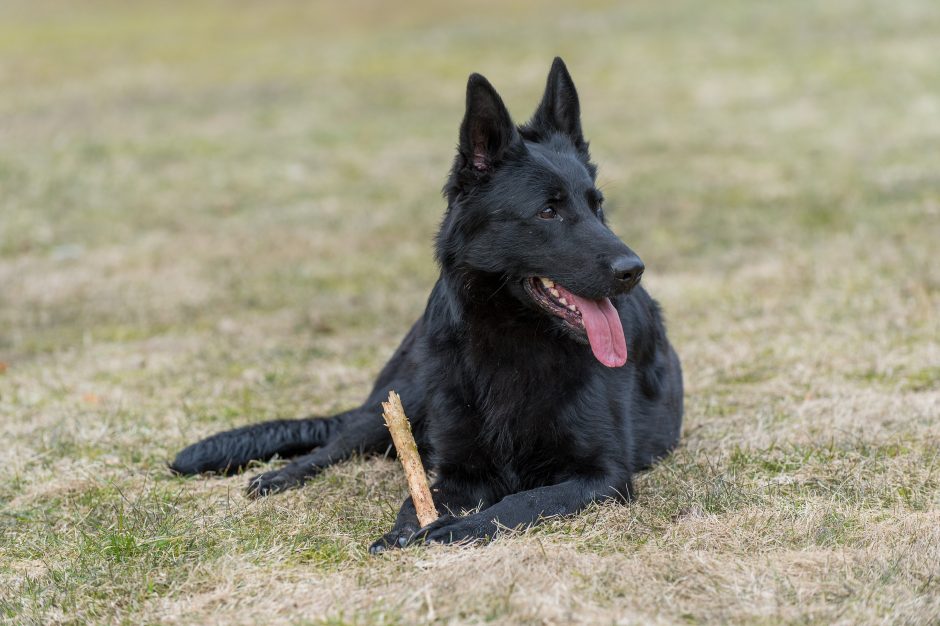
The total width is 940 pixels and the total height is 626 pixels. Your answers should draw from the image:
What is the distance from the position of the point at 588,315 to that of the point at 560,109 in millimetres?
1017

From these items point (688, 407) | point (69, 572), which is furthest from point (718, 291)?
point (69, 572)

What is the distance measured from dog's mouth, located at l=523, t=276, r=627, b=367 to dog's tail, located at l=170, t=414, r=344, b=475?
5.25ft

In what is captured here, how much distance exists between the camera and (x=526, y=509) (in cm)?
393

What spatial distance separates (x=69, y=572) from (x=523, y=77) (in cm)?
1826

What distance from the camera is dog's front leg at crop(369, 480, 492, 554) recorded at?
4.04 meters

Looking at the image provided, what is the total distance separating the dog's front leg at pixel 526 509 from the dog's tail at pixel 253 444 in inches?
60.8

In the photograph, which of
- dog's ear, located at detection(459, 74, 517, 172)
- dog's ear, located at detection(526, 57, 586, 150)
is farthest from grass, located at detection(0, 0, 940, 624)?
dog's ear, located at detection(459, 74, 517, 172)

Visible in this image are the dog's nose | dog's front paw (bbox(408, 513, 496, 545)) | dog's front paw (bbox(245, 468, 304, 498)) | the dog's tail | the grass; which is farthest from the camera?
the dog's tail

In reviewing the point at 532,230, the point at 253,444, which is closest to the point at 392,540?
the point at 532,230

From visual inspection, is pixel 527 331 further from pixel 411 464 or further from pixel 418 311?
pixel 418 311

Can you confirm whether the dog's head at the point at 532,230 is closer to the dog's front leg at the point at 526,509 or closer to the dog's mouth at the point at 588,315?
the dog's mouth at the point at 588,315

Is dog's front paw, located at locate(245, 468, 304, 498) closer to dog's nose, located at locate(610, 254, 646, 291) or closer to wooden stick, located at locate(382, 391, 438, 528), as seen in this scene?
wooden stick, located at locate(382, 391, 438, 528)

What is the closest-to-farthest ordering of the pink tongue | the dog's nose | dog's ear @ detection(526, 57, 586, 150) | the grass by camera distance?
the grass < the dog's nose < the pink tongue < dog's ear @ detection(526, 57, 586, 150)

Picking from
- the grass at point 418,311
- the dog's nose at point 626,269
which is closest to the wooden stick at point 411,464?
the grass at point 418,311
